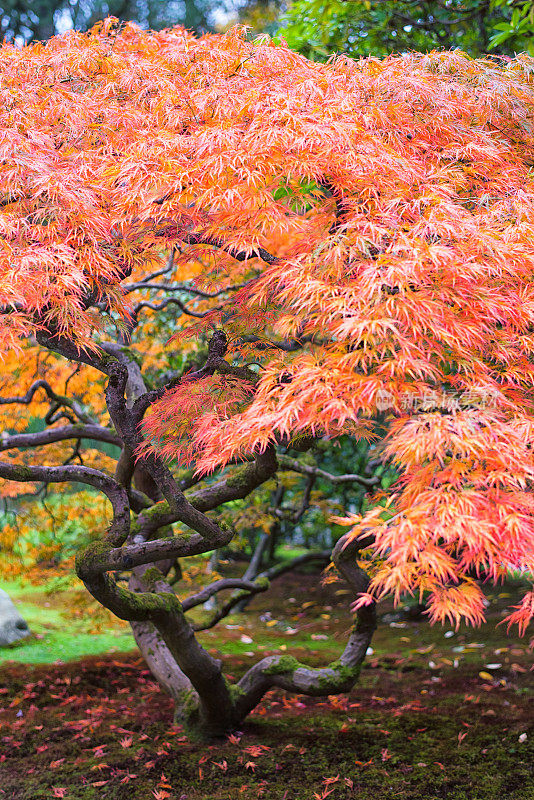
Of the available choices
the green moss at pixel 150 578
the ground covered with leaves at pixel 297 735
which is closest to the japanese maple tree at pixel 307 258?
the green moss at pixel 150 578

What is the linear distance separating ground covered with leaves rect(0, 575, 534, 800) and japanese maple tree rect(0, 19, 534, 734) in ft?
2.85

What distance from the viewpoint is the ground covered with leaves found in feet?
10.7

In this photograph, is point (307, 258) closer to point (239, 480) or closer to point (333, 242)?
point (333, 242)

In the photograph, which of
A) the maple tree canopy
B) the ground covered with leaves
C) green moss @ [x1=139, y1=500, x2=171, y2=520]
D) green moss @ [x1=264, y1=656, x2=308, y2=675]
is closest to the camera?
the maple tree canopy

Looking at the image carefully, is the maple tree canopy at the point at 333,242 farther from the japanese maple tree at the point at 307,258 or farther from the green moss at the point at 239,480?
the green moss at the point at 239,480

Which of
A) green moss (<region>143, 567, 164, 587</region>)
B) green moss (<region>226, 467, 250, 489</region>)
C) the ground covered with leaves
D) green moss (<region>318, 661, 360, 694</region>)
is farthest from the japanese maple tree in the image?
the ground covered with leaves

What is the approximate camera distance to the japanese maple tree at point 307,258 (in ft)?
5.97

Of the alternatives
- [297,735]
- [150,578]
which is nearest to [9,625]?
[150,578]

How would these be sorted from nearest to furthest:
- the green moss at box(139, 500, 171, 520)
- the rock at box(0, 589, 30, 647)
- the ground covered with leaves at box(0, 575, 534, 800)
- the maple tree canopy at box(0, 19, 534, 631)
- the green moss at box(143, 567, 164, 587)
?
the maple tree canopy at box(0, 19, 534, 631) → the ground covered with leaves at box(0, 575, 534, 800) → the green moss at box(139, 500, 171, 520) → the green moss at box(143, 567, 164, 587) → the rock at box(0, 589, 30, 647)

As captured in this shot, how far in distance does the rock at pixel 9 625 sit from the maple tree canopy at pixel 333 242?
13.6ft

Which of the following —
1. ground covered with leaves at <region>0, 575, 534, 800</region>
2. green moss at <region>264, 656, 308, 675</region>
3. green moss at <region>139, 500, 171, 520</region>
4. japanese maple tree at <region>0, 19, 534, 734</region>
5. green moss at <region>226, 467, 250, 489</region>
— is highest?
japanese maple tree at <region>0, 19, 534, 734</region>

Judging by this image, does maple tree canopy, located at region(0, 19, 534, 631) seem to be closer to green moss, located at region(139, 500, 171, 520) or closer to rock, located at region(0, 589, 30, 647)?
green moss, located at region(139, 500, 171, 520)

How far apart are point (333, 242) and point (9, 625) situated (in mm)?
5355

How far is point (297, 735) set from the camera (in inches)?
153
